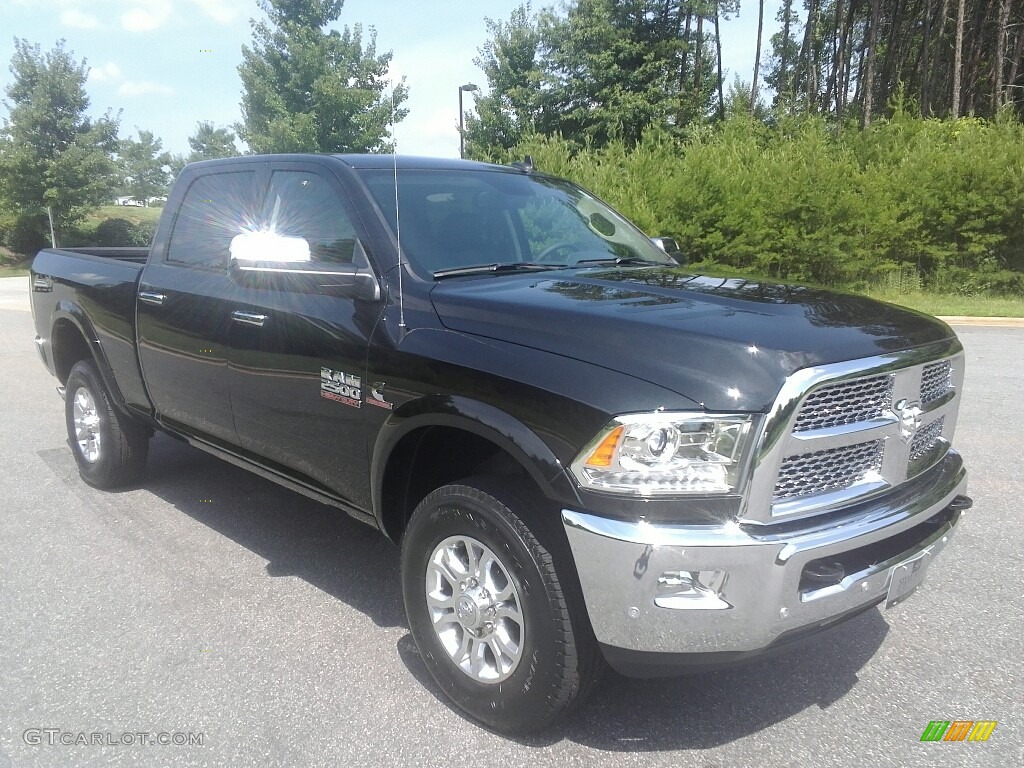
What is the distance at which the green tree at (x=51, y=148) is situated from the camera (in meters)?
35.4

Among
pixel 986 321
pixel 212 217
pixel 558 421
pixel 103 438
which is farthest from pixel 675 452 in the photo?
pixel 986 321

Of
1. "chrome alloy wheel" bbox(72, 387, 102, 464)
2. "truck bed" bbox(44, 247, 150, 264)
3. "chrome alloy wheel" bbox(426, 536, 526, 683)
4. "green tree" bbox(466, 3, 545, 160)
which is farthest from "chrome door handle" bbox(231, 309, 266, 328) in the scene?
"green tree" bbox(466, 3, 545, 160)

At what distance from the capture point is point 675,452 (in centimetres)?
230

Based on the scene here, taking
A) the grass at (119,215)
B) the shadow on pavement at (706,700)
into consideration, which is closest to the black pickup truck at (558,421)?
the shadow on pavement at (706,700)

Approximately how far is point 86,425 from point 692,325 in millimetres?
4441

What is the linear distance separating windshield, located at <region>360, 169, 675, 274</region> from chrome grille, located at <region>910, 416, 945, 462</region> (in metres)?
1.56

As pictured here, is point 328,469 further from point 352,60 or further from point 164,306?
point 352,60

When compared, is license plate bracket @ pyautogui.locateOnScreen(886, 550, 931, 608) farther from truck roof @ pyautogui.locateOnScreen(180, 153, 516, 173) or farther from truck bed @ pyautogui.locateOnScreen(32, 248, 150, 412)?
truck bed @ pyautogui.locateOnScreen(32, 248, 150, 412)

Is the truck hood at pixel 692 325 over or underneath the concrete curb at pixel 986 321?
over

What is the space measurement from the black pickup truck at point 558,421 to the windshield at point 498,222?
16 mm

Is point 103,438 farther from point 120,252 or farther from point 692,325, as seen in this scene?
point 692,325

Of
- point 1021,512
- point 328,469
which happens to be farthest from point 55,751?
point 1021,512

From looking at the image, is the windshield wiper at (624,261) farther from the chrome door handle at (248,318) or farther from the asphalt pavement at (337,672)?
the asphalt pavement at (337,672)

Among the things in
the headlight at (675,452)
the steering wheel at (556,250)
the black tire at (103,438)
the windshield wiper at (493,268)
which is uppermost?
the steering wheel at (556,250)
